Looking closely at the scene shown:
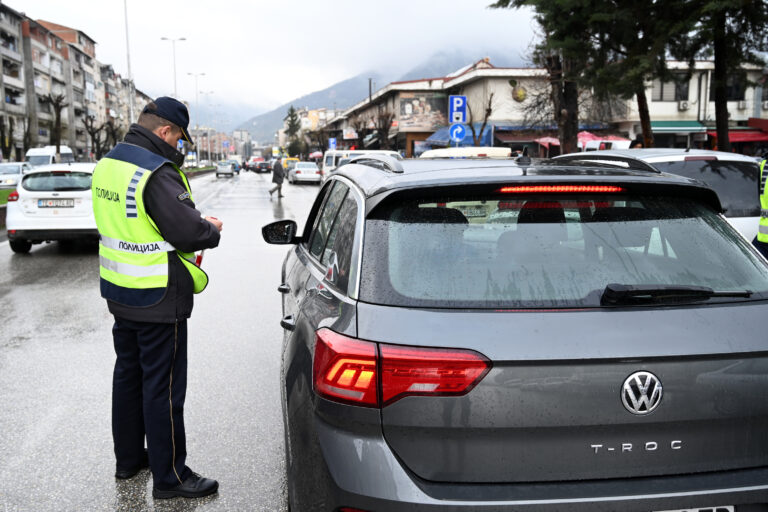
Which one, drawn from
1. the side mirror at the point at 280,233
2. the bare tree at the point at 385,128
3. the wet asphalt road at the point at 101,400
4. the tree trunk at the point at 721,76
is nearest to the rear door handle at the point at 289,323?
the wet asphalt road at the point at 101,400

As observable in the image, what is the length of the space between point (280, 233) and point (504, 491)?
2727mm

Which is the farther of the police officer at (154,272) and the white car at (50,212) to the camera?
the white car at (50,212)

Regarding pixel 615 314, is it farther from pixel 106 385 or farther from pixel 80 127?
pixel 80 127

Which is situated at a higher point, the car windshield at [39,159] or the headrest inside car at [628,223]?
the car windshield at [39,159]

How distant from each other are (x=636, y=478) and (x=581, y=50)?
51.1 feet

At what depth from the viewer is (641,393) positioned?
1.91 meters

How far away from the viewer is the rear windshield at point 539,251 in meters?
2.09

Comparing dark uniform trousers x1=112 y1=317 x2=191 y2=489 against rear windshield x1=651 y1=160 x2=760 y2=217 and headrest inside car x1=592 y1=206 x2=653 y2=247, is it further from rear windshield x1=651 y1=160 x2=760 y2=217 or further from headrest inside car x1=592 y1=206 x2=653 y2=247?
rear windshield x1=651 y1=160 x2=760 y2=217

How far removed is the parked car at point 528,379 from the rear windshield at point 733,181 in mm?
5243

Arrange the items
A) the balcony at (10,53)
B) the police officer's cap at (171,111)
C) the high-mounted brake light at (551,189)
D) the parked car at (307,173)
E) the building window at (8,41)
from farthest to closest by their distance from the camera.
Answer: the building window at (8,41)
the balcony at (10,53)
the parked car at (307,173)
the police officer's cap at (171,111)
the high-mounted brake light at (551,189)

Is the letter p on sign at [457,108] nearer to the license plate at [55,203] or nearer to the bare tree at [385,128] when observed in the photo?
the license plate at [55,203]

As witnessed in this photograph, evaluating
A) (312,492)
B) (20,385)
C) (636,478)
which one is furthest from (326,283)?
(20,385)

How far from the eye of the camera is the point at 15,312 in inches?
307

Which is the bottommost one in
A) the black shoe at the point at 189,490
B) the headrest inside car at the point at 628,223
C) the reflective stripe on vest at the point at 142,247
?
the black shoe at the point at 189,490
